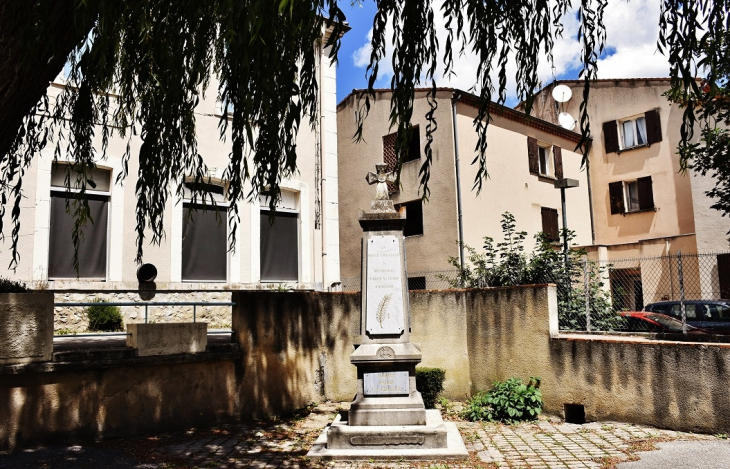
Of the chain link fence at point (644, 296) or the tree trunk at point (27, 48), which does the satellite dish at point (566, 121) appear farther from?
the tree trunk at point (27, 48)

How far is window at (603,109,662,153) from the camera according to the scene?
799 inches

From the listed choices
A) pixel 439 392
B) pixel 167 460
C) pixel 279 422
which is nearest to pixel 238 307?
pixel 279 422

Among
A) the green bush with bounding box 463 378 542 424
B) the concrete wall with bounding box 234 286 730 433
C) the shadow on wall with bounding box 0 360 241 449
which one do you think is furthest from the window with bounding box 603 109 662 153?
the shadow on wall with bounding box 0 360 241 449

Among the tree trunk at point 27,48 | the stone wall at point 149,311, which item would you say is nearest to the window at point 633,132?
Result: the stone wall at point 149,311

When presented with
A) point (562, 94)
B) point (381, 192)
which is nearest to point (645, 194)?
point (562, 94)

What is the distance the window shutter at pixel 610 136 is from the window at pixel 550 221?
339 cm

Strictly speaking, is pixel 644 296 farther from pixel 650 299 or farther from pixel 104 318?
pixel 104 318

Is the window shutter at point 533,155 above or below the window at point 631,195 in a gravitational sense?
above

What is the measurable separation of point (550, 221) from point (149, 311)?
1447 centimetres

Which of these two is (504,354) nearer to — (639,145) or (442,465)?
(442,465)

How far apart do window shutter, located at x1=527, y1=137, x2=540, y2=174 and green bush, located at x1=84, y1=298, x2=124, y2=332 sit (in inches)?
562

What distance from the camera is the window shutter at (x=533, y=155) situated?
783 inches

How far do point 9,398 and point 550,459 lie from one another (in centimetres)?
577

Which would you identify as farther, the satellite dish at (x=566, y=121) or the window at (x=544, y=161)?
the satellite dish at (x=566, y=121)
